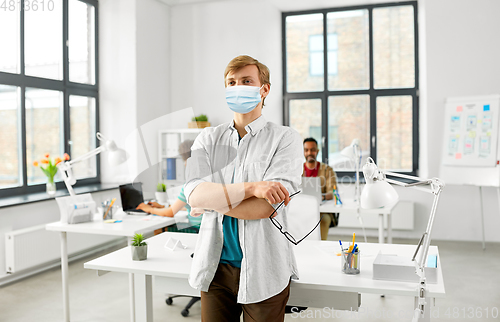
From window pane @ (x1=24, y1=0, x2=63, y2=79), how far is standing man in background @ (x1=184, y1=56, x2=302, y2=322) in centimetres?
385

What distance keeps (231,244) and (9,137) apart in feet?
12.6

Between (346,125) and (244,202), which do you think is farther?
(346,125)

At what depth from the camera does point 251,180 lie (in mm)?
1598

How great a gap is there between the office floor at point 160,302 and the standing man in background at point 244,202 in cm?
146

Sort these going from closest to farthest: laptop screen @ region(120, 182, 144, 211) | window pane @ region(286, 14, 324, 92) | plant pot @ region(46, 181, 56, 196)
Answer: laptop screen @ region(120, 182, 144, 211)
plant pot @ region(46, 181, 56, 196)
window pane @ region(286, 14, 324, 92)

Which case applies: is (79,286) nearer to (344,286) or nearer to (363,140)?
(344,286)

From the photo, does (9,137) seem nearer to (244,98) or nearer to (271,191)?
(244,98)

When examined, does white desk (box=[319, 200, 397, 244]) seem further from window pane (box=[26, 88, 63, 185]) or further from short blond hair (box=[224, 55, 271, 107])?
window pane (box=[26, 88, 63, 185])

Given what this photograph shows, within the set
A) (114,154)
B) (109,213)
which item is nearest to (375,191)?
(114,154)

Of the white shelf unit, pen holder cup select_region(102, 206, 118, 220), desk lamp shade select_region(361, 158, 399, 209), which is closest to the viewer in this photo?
desk lamp shade select_region(361, 158, 399, 209)

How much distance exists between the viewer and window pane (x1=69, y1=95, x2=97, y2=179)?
5363mm

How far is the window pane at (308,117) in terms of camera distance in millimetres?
6273

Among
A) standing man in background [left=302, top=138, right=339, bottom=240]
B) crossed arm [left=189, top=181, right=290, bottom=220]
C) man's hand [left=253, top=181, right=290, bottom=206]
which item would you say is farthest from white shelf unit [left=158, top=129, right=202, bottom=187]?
standing man in background [left=302, top=138, right=339, bottom=240]

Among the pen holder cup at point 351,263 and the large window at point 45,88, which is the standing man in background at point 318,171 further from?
the large window at point 45,88
